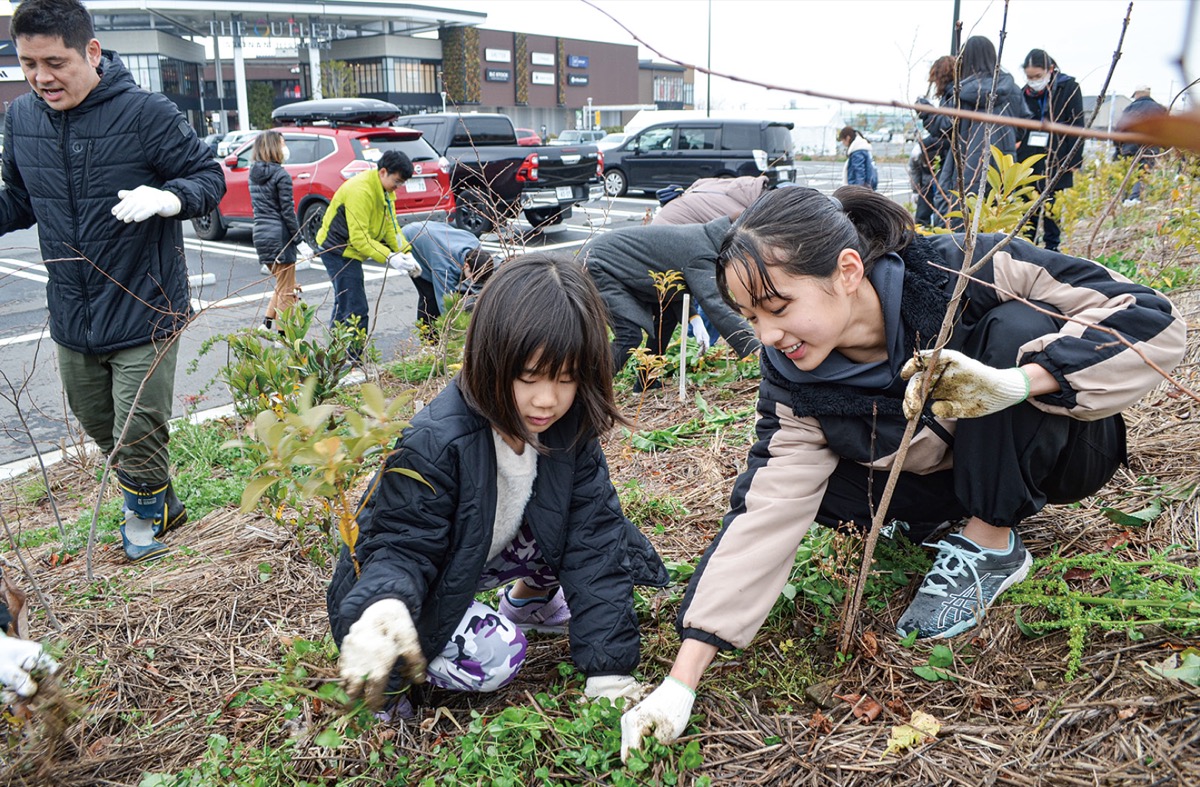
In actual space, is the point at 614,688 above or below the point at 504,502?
below

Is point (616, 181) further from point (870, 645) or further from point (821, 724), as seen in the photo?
point (821, 724)

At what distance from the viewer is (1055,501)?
2113mm

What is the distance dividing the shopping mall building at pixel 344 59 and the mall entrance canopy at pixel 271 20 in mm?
61

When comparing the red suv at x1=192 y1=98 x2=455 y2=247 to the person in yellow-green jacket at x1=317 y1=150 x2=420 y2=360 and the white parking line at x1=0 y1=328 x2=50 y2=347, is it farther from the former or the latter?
the person in yellow-green jacket at x1=317 y1=150 x2=420 y2=360

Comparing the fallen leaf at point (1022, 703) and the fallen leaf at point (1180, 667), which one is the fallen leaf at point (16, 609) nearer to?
the fallen leaf at point (1022, 703)

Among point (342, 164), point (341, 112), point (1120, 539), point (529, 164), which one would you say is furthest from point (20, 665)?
point (341, 112)

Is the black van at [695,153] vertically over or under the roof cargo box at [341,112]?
under

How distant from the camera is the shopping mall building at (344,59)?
41344mm

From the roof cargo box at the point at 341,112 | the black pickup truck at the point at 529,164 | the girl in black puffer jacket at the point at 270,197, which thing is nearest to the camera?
the girl in black puffer jacket at the point at 270,197

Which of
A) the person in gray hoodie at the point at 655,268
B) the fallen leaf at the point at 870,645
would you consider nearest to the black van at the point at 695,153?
the person in gray hoodie at the point at 655,268

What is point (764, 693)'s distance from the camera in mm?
1976

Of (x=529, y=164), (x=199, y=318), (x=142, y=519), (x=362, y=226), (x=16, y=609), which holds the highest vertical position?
(x=529, y=164)

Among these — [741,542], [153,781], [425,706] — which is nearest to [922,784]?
[741,542]

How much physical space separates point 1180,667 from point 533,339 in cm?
141
